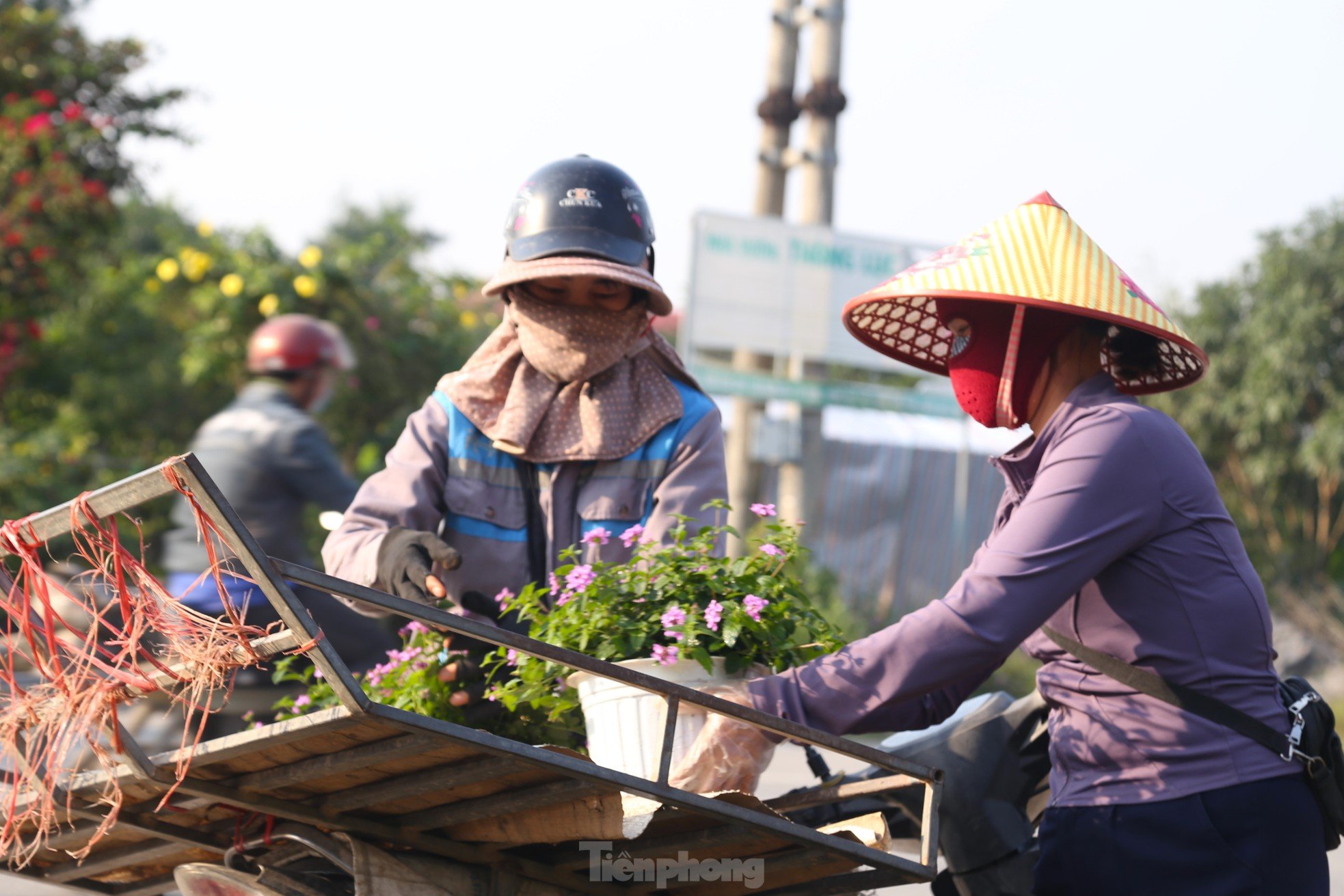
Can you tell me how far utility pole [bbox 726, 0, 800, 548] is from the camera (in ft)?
36.8

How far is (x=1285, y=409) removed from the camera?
15.6 metres

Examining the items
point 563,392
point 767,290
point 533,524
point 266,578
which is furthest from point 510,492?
point 767,290

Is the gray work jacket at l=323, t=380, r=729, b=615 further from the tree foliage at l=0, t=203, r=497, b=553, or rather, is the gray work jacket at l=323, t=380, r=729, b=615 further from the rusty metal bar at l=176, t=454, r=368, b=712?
the tree foliage at l=0, t=203, r=497, b=553

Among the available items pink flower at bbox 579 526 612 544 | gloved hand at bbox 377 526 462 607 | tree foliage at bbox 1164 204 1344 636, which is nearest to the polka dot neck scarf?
pink flower at bbox 579 526 612 544

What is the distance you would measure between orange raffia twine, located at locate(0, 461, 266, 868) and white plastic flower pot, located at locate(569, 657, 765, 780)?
0.58 m

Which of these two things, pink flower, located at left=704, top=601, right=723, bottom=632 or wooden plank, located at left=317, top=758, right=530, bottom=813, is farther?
pink flower, located at left=704, top=601, right=723, bottom=632

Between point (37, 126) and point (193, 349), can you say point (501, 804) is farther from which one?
point (37, 126)

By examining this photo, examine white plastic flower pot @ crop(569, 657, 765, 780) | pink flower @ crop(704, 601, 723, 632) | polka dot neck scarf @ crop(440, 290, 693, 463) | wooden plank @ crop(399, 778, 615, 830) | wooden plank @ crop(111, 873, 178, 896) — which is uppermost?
polka dot neck scarf @ crop(440, 290, 693, 463)

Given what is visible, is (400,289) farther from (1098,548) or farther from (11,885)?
(1098,548)

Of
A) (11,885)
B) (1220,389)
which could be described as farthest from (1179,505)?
(1220,389)

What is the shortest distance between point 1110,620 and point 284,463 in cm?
373

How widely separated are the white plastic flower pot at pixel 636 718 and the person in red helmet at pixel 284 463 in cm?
282

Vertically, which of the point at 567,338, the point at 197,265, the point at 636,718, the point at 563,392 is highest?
the point at 197,265

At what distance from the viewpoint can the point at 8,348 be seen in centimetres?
1168
